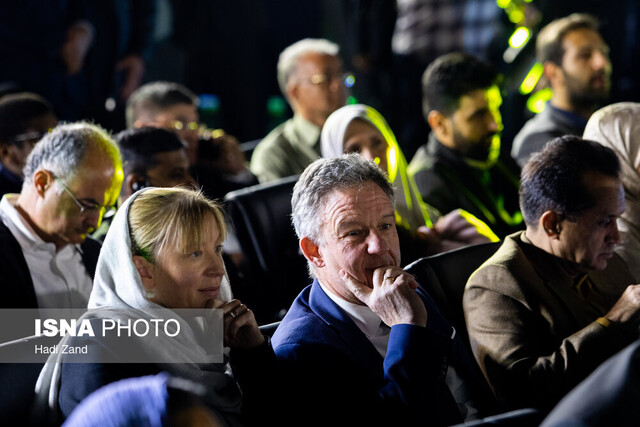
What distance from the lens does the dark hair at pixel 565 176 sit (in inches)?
89.8

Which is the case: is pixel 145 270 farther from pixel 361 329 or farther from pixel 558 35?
pixel 558 35

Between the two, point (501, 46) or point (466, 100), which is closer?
point (466, 100)

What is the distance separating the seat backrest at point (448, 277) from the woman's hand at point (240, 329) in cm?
59

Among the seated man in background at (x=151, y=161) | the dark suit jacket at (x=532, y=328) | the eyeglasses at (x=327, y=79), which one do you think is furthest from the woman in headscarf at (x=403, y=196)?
the eyeglasses at (x=327, y=79)

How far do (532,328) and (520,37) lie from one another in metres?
3.88

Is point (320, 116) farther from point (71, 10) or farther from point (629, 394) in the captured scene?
point (629, 394)

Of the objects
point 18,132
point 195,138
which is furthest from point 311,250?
point 195,138

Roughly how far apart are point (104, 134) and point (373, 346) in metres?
1.41

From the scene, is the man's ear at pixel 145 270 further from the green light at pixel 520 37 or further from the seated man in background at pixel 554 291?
the green light at pixel 520 37

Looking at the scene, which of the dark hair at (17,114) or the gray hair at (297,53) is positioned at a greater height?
the gray hair at (297,53)

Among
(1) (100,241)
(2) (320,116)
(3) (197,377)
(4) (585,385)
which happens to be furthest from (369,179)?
(2) (320,116)

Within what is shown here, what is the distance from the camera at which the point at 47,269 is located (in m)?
2.70

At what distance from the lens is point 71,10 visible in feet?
18.3

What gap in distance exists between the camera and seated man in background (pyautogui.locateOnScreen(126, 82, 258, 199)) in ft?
13.3
